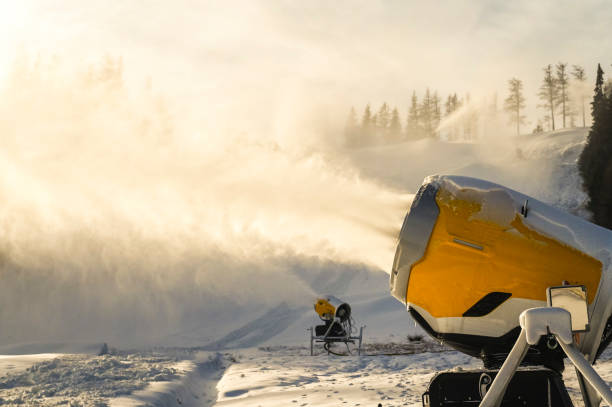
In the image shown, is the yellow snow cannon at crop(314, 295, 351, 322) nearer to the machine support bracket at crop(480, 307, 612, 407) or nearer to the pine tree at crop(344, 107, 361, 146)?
the machine support bracket at crop(480, 307, 612, 407)

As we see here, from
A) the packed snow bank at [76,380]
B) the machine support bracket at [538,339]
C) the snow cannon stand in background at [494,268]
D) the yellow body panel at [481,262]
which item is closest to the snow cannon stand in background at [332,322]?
the packed snow bank at [76,380]

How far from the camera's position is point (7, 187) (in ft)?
101

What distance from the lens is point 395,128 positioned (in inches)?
4811

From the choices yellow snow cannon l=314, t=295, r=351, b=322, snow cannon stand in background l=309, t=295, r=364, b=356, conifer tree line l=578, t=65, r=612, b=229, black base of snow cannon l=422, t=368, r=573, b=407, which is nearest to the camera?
black base of snow cannon l=422, t=368, r=573, b=407

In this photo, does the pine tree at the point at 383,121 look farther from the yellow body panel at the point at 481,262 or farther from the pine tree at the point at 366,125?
the yellow body panel at the point at 481,262

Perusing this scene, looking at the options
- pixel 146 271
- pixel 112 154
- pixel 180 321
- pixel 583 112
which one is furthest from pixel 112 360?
pixel 583 112

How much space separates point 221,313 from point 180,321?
120 inches

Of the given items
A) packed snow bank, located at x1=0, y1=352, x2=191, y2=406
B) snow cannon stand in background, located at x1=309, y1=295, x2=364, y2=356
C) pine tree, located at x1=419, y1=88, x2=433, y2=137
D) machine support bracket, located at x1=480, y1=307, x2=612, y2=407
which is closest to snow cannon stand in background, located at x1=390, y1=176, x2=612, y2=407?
machine support bracket, located at x1=480, y1=307, x2=612, y2=407

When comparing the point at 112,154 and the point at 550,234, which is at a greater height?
the point at 112,154

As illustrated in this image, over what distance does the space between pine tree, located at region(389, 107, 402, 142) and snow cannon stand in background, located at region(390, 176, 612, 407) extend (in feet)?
393

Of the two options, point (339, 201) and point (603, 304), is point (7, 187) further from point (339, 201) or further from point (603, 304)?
point (603, 304)

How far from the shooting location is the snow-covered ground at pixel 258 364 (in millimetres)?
7902

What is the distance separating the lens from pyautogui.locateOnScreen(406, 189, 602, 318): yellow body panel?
361 cm

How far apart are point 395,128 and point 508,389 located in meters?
123
